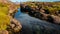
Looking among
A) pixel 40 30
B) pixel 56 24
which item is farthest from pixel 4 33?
pixel 56 24

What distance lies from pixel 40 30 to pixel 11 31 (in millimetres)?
6442

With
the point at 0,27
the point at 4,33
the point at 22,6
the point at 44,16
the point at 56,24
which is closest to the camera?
the point at 4,33

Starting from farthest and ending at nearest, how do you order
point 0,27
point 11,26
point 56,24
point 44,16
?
point 44,16
point 56,24
point 11,26
point 0,27

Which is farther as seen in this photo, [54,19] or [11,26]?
[54,19]

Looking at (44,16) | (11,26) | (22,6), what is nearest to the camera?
(11,26)

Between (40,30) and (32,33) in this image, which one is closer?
(32,33)

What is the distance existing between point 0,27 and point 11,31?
245 centimetres

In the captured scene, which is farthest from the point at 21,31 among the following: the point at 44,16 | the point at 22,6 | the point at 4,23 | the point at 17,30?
the point at 22,6

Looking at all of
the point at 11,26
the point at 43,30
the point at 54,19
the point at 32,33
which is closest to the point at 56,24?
the point at 54,19

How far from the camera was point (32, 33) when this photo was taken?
102 feet

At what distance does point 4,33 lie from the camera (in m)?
25.8

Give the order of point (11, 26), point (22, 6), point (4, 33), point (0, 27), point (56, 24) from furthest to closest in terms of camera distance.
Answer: point (22, 6)
point (56, 24)
point (11, 26)
point (0, 27)
point (4, 33)

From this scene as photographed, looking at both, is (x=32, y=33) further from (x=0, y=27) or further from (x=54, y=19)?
(x=54, y=19)

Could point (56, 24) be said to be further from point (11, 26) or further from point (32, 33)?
point (11, 26)
